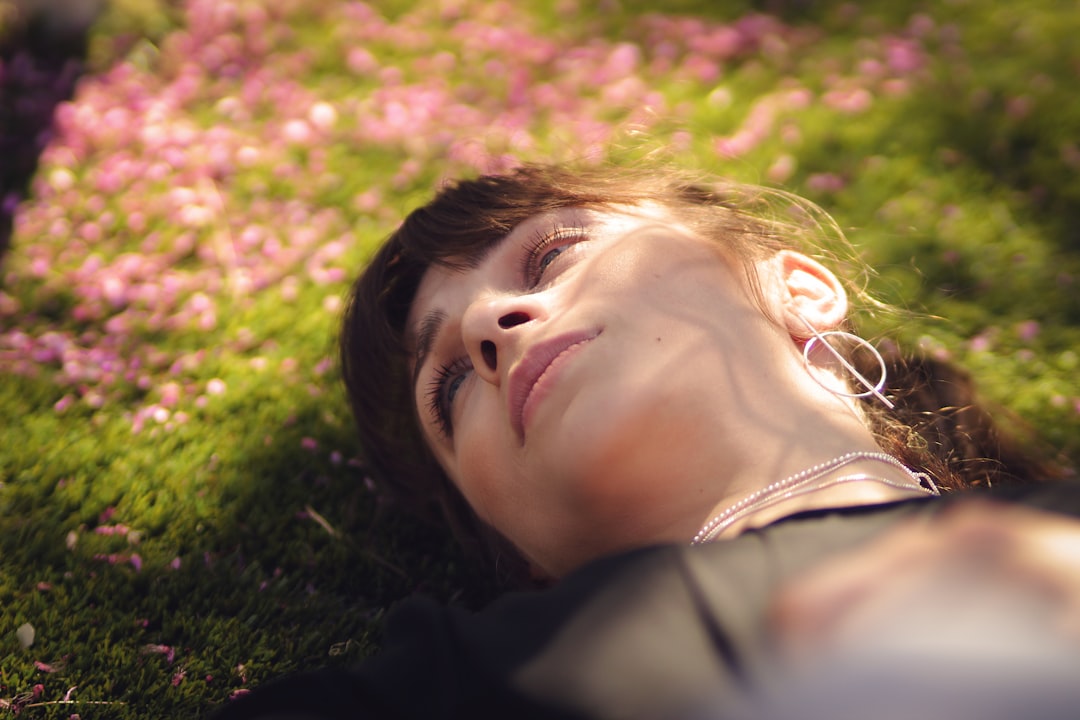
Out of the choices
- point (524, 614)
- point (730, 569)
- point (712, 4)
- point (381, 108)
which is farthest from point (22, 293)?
point (712, 4)

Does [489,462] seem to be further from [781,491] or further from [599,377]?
[781,491]

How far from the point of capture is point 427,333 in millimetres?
2078

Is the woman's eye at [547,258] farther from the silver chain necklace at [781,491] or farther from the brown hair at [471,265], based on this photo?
the silver chain necklace at [781,491]

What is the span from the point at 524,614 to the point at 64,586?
1388 millimetres

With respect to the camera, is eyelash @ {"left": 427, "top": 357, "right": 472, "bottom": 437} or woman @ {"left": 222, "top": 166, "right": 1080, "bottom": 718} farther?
eyelash @ {"left": 427, "top": 357, "right": 472, "bottom": 437}

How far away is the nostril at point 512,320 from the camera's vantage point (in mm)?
1839

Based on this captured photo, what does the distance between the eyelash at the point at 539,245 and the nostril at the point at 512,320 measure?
0.57 ft

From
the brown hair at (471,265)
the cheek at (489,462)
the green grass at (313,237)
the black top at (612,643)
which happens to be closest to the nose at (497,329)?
the cheek at (489,462)

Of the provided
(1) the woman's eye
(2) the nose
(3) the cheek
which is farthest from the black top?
(1) the woman's eye

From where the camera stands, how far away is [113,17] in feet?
15.9

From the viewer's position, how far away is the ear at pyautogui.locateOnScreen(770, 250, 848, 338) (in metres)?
2.00

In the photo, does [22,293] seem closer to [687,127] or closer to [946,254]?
[687,127]

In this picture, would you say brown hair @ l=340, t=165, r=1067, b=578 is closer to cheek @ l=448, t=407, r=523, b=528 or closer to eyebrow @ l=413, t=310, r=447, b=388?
eyebrow @ l=413, t=310, r=447, b=388

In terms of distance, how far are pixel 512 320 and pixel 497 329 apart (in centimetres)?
5
